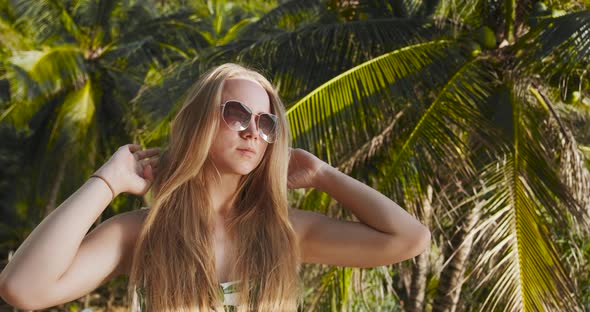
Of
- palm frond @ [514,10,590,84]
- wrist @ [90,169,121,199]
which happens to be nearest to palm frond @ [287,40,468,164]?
palm frond @ [514,10,590,84]

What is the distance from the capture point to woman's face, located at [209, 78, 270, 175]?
7.71 ft

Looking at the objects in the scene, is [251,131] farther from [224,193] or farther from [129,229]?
[129,229]

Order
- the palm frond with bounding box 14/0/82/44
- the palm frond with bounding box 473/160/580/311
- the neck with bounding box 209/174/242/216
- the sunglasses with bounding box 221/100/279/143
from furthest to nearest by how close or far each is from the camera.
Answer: the palm frond with bounding box 14/0/82/44
the palm frond with bounding box 473/160/580/311
the neck with bounding box 209/174/242/216
the sunglasses with bounding box 221/100/279/143

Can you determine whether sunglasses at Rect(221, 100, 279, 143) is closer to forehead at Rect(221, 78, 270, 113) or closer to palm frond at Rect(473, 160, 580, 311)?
forehead at Rect(221, 78, 270, 113)

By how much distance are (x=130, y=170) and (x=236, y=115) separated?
357 mm

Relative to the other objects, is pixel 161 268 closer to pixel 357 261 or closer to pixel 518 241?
pixel 357 261

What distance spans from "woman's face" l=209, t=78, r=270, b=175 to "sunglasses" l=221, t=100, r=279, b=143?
0.01m

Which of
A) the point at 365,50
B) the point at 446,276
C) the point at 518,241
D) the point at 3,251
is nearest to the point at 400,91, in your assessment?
the point at 365,50

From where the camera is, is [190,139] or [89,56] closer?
[190,139]

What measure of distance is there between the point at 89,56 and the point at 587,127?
10.8m

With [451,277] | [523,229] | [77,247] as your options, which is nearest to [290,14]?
[451,277]

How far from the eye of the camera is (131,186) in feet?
7.53

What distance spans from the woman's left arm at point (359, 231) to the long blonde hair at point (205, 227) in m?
0.09

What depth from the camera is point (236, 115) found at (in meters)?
2.34
